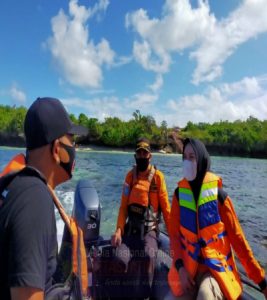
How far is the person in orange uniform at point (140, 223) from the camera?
3.09 meters

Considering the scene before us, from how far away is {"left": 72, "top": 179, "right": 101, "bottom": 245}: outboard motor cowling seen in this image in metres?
3.32

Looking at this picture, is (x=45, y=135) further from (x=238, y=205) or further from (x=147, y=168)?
(x=238, y=205)

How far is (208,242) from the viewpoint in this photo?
2.19 metres

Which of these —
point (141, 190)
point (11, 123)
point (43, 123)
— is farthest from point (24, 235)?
point (11, 123)

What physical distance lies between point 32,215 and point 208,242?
1540 mm

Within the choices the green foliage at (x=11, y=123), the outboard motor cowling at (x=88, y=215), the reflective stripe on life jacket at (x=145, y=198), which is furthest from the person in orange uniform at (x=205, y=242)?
the green foliage at (x=11, y=123)

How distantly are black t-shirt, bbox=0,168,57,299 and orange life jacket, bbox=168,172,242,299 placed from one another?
145cm

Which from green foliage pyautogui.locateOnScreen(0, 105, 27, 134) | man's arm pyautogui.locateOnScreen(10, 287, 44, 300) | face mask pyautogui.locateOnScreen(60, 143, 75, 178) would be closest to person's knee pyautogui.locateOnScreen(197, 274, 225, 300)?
face mask pyautogui.locateOnScreen(60, 143, 75, 178)

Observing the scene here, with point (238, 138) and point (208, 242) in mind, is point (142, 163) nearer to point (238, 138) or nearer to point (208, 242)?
point (208, 242)

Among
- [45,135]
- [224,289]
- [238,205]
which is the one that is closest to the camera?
[45,135]

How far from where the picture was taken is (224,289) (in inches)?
82.8

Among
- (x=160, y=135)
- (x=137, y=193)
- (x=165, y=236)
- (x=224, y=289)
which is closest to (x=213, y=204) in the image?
(x=224, y=289)

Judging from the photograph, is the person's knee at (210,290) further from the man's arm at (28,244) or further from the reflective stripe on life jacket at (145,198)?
the man's arm at (28,244)

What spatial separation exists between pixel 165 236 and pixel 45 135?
10.2 ft
